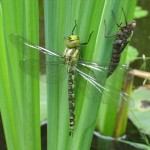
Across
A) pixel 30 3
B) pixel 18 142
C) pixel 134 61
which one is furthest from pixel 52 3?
pixel 134 61

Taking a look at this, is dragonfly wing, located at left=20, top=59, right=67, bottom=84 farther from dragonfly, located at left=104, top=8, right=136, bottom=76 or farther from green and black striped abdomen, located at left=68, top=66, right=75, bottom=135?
dragonfly, located at left=104, top=8, right=136, bottom=76

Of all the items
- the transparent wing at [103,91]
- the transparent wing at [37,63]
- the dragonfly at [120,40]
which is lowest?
the transparent wing at [103,91]

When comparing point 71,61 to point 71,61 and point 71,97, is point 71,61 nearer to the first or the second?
point 71,61

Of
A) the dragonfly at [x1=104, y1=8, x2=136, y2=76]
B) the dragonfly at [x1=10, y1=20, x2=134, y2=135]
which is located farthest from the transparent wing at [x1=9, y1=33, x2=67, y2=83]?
the dragonfly at [x1=104, y1=8, x2=136, y2=76]

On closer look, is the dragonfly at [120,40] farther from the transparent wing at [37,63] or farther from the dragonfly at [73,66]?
the transparent wing at [37,63]

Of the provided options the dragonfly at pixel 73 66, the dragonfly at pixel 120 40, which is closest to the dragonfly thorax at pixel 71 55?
the dragonfly at pixel 73 66

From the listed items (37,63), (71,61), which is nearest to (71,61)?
(71,61)

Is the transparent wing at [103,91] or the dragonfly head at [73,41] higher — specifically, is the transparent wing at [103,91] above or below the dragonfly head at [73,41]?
below

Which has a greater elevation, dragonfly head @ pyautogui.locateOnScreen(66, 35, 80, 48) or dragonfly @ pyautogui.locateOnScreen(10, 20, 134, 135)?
dragonfly head @ pyautogui.locateOnScreen(66, 35, 80, 48)

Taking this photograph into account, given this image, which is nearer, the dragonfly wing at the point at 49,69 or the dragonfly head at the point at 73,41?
the dragonfly head at the point at 73,41

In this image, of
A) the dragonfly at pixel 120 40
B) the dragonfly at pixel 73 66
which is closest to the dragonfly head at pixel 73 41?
the dragonfly at pixel 73 66
